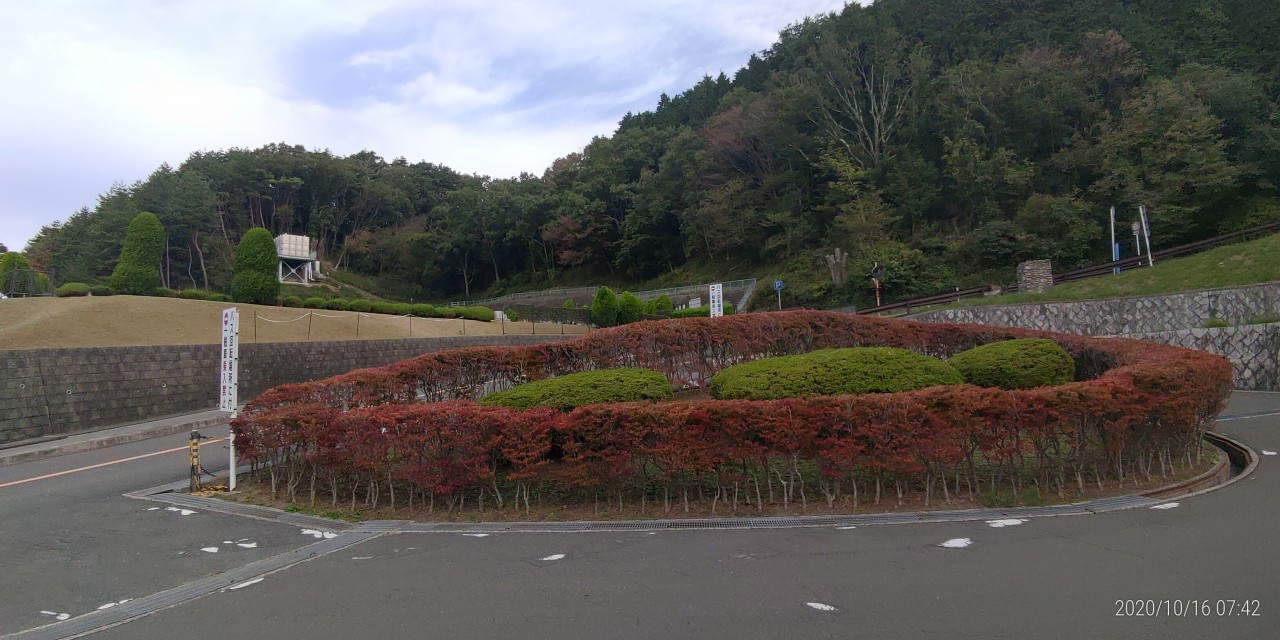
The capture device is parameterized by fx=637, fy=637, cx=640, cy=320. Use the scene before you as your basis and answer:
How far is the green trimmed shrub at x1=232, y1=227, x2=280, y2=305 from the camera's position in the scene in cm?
2791

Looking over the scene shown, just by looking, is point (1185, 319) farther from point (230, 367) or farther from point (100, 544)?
point (100, 544)

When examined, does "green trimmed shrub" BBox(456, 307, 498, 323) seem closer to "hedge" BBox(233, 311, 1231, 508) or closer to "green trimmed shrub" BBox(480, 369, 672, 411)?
"green trimmed shrub" BBox(480, 369, 672, 411)

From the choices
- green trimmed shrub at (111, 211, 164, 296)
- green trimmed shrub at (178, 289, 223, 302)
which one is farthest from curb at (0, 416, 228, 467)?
green trimmed shrub at (178, 289, 223, 302)

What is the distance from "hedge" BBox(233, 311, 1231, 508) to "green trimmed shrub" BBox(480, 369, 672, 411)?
1.18m

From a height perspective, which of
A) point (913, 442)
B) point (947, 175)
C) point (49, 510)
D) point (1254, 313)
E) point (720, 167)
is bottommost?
point (49, 510)

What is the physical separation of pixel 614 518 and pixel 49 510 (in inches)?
256

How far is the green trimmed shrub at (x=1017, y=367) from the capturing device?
30.5 feet

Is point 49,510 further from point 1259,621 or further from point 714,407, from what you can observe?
point 1259,621

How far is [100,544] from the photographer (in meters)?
5.86

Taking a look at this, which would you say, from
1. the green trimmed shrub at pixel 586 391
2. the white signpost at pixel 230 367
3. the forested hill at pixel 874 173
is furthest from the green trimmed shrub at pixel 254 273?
the forested hill at pixel 874 173

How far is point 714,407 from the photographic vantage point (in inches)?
237

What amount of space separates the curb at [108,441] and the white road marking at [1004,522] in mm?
14333

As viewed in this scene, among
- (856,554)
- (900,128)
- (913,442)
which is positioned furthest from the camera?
(900,128)

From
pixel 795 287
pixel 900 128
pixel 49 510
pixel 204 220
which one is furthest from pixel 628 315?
pixel 204 220
